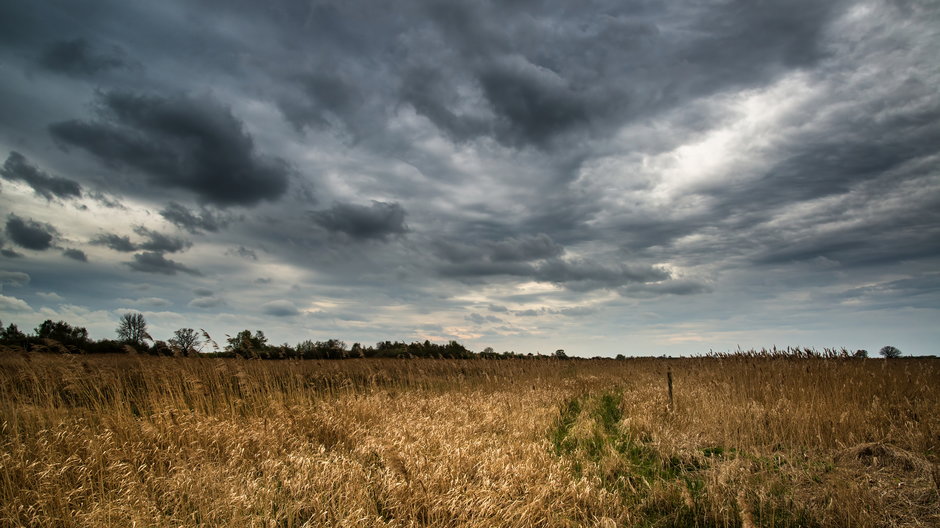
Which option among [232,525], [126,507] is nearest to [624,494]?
[232,525]

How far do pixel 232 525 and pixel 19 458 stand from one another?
4.18m

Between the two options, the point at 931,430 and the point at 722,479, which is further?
the point at 931,430

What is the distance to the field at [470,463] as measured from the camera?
481cm

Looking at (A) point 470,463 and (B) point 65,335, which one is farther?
(B) point 65,335

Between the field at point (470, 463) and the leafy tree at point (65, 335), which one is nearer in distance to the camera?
the field at point (470, 463)

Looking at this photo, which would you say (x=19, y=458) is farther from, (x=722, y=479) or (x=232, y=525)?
(x=722, y=479)

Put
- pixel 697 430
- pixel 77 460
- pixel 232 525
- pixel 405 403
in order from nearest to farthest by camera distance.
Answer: pixel 232 525, pixel 77 460, pixel 697 430, pixel 405 403

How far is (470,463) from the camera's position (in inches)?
234

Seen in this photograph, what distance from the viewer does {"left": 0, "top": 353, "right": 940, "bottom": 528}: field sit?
481 cm

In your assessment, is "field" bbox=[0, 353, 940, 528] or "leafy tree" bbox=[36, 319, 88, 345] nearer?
"field" bbox=[0, 353, 940, 528]


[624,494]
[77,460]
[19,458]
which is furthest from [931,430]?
[19,458]

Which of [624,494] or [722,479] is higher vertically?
[722,479]

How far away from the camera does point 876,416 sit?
9.24 m

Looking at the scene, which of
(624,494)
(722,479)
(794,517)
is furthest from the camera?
(624,494)
